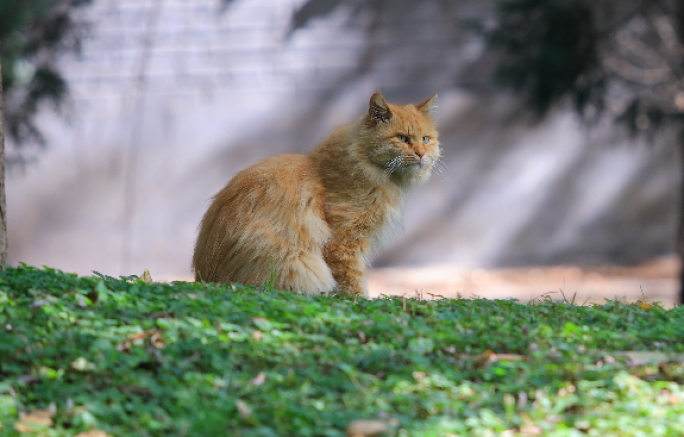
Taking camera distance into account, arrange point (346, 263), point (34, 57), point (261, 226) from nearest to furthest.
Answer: point (261, 226) → point (346, 263) → point (34, 57)

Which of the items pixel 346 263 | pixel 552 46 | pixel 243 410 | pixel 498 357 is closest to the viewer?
pixel 243 410

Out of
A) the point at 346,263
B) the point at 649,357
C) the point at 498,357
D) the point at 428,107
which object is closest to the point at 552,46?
the point at 428,107

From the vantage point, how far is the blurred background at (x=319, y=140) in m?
11.3

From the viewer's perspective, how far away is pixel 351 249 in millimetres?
5090

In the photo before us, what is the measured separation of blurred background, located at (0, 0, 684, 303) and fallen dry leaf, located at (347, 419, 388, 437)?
838 cm

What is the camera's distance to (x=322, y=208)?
5.11 m

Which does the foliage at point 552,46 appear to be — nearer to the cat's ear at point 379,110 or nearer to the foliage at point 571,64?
the foliage at point 571,64

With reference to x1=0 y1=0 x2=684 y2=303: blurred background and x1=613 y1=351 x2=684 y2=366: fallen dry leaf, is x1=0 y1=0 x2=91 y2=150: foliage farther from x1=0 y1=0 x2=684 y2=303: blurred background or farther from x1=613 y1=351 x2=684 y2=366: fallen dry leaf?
x1=613 y1=351 x2=684 y2=366: fallen dry leaf

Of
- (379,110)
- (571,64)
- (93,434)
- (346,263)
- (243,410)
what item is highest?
(571,64)

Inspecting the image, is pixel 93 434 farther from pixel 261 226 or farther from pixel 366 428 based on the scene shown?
pixel 261 226

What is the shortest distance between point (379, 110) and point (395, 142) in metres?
0.25

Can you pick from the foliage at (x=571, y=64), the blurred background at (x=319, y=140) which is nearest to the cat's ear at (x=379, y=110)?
the foliage at (x=571, y=64)

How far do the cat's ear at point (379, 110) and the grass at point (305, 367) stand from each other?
5.50 feet

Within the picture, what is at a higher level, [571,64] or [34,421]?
[571,64]
